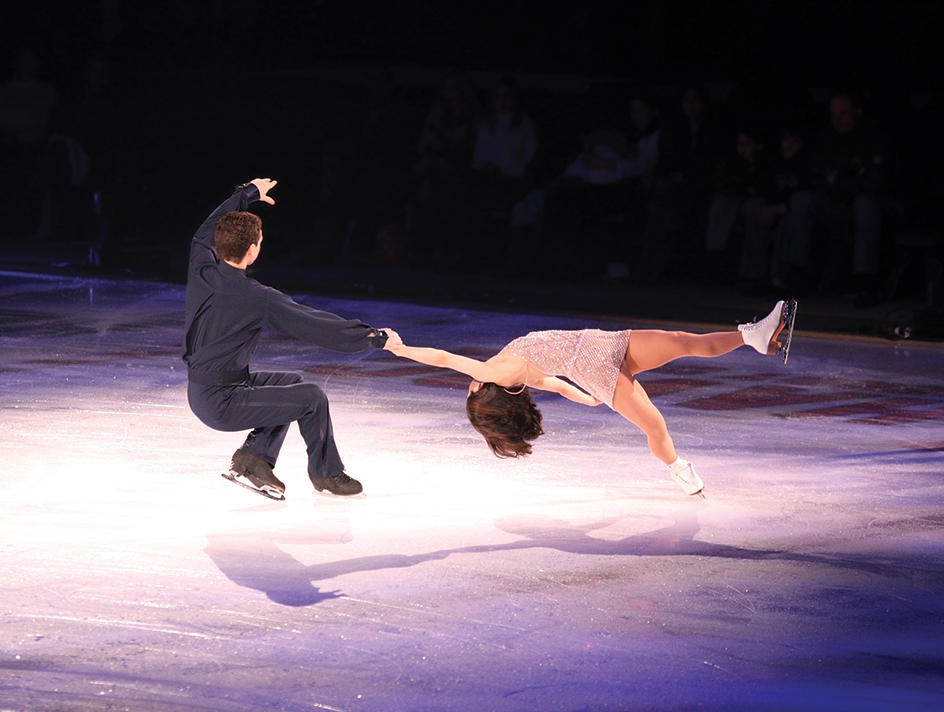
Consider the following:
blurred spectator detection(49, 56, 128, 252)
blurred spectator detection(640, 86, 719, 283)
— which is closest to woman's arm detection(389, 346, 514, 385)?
blurred spectator detection(640, 86, 719, 283)

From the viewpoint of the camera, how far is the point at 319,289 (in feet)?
44.7

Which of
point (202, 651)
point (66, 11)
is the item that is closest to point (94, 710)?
point (202, 651)

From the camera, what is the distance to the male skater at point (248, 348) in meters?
6.03

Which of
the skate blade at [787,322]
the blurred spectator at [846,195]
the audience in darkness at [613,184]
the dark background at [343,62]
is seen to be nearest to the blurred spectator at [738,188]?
the audience in darkness at [613,184]

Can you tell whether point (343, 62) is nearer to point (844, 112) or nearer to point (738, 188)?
point (738, 188)

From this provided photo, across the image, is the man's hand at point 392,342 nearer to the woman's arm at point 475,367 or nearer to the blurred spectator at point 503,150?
the woman's arm at point 475,367

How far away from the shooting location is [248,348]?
6191mm

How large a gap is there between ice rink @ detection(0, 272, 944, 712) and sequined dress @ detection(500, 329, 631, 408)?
0.55 m

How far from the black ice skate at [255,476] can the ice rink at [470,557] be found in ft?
0.31

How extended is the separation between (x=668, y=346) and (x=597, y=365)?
0.35 m

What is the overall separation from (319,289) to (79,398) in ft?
17.6

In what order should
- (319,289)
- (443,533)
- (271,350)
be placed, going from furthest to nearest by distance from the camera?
(319,289) → (271,350) → (443,533)

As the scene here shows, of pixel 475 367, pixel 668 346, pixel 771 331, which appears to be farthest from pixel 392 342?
pixel 771 331

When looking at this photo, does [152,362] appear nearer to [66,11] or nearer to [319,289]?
[319,289]
